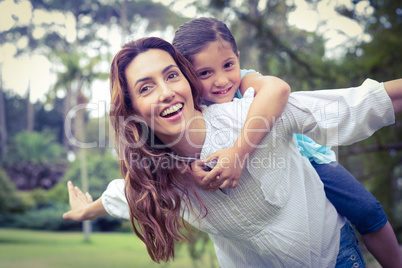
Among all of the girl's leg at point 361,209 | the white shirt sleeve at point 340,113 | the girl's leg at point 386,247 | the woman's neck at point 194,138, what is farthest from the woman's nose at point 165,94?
the girl's leg at point 386,247

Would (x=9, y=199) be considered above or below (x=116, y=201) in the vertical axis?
below

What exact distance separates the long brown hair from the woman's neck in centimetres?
5

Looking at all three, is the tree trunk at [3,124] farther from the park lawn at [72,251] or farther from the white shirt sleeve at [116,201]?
the white shirt sleeve at [116,201]

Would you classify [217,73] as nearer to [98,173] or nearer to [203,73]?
[203,73]

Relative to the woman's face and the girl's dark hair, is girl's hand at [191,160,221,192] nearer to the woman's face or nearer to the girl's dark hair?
the woman's face

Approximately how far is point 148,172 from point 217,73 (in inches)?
17.7

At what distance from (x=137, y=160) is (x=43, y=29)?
57.9ft

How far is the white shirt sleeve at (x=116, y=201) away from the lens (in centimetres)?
148

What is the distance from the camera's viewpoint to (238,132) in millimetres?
1206

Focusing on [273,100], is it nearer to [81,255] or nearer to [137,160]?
[137,160]

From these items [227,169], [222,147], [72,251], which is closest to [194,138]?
[222,147]

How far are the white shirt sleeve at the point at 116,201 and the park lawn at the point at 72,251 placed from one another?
5.04 m

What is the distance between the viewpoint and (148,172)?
129cm

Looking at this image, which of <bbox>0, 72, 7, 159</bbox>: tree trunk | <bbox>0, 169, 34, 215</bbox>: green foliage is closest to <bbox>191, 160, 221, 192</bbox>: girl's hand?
<bbox>0, 169, 34, 215</bbox>: green foliage
